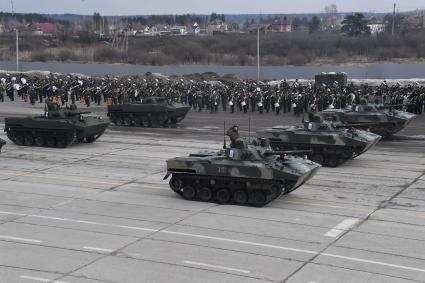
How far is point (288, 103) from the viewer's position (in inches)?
1827

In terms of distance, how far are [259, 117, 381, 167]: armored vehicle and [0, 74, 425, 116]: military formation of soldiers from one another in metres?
12.8

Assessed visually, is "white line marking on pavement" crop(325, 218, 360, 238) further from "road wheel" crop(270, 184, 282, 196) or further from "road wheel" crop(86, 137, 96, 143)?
"road wheel" crop(86, 137, 96, 143)

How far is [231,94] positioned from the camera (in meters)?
47.9

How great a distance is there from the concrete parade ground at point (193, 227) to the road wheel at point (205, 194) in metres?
0.39

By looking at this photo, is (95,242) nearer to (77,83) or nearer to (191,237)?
(191,237)

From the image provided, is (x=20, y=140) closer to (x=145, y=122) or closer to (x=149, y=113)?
(x=149, y=113)

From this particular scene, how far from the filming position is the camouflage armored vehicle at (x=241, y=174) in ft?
66.6

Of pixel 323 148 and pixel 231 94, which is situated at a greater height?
pixel 231 94

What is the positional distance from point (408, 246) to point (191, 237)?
4962 millimetres

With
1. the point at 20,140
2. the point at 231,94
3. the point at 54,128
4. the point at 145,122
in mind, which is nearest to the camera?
the point at 54,128

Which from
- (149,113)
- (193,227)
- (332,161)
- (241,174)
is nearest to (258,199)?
(241,174)

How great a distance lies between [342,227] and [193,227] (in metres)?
3.72

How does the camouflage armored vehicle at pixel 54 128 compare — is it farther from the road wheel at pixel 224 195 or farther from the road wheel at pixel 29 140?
the road wheel at pixel 224 195

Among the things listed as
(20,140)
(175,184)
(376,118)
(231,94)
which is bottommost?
(20,140)
